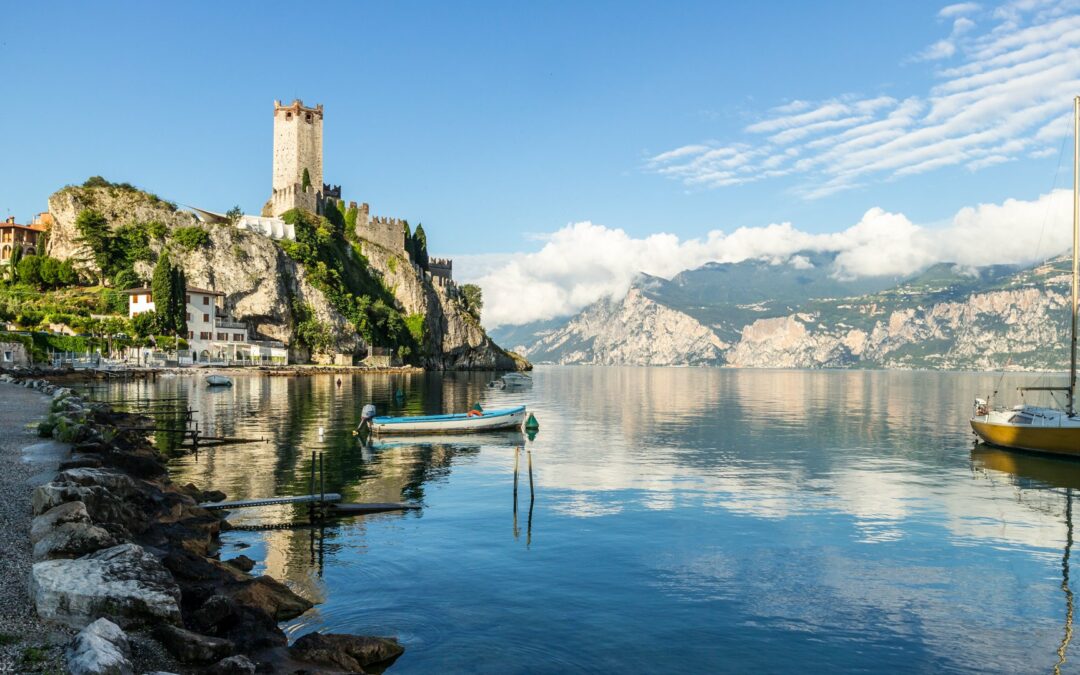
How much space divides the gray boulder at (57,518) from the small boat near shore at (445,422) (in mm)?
36940

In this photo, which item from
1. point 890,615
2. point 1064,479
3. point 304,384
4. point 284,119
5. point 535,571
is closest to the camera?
point 890,615

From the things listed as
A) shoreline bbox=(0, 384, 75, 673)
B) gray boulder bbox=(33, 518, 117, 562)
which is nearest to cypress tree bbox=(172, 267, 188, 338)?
shoreline bbox=(0, 384, 75, 673)

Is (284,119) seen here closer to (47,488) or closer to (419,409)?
(419,409)

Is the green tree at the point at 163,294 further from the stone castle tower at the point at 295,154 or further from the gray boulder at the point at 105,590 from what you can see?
the gray boulder at the point at 105,590

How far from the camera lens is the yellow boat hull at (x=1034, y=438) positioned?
4516 centimetres

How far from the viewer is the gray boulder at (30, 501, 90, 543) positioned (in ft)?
46.7

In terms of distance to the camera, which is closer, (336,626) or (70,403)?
(336,626)

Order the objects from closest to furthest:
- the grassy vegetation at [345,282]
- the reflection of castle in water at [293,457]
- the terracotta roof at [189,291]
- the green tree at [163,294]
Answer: the reflection of castle in water at [293,457]
the green tree at [163,294]
the terracotta roof at [189,291]
the grassy vegetation at [345,282]

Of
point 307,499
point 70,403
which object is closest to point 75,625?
point 307,499

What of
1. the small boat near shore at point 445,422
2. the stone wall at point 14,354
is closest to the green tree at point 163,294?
the stone wall at point 14,354

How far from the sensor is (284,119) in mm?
168125

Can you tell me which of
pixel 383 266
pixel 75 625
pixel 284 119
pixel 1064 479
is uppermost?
pixel 284 119

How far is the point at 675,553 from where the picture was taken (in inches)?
937

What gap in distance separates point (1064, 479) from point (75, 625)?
4463 cm
